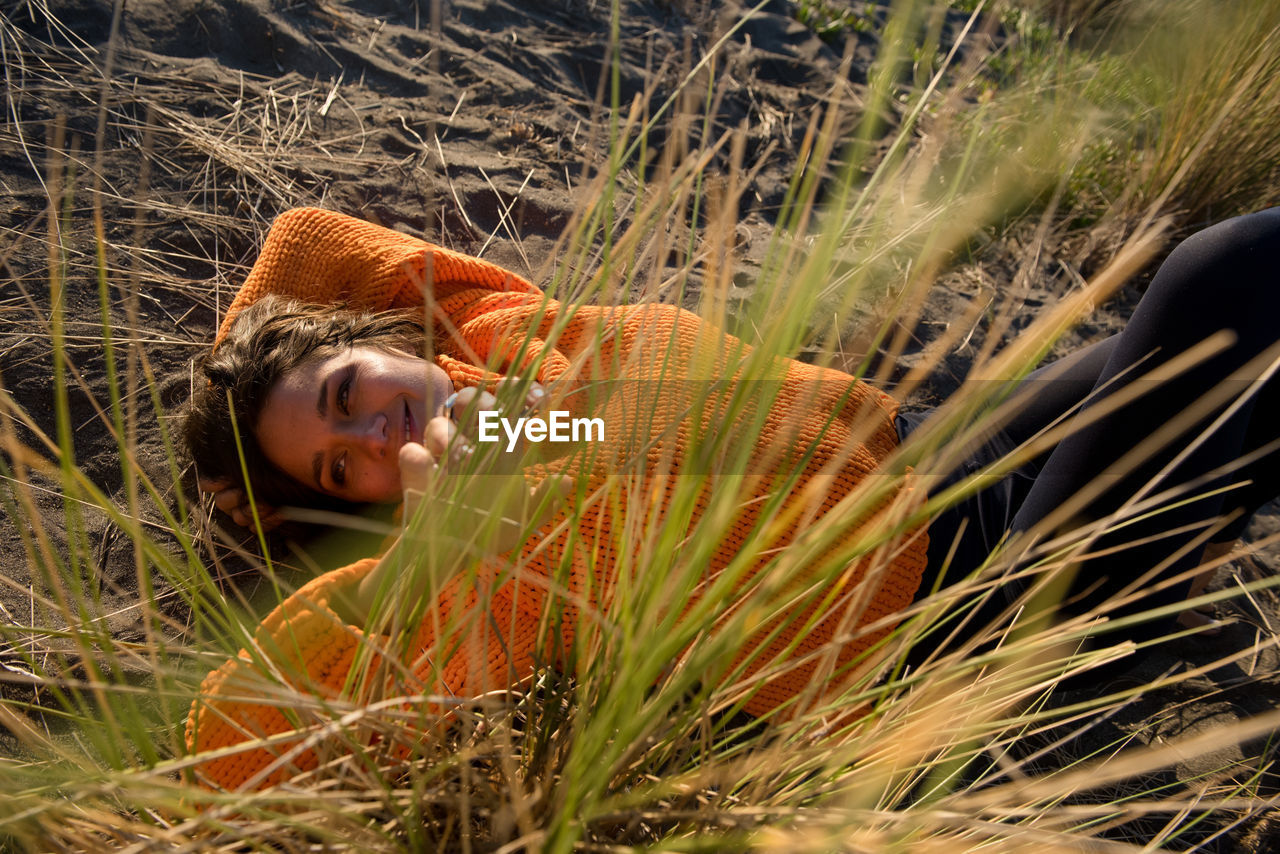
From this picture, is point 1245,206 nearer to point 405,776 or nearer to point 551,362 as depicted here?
point 551,362

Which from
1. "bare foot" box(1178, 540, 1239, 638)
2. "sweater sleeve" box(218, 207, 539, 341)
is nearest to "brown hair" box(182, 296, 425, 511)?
"sweater sleeve" box(218, 207, 539, 341)

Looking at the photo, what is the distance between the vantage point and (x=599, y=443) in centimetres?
90

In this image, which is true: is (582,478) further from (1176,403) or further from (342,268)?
(342,268)

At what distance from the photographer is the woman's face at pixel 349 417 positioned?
129cm

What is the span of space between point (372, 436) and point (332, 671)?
1.33 feet

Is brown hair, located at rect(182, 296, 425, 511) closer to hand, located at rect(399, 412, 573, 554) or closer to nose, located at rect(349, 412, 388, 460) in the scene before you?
nose, located at rect(349, 412, 388, 460)

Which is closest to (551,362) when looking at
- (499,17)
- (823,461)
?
(823,461)

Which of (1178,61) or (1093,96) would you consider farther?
(1093,96)

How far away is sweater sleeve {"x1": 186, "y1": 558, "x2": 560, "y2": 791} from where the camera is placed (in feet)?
2.13

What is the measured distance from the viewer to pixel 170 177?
1.82 m

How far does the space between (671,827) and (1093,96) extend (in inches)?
103

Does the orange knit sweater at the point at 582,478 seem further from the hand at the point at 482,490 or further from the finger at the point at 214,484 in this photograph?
the finger at the point at 214,484

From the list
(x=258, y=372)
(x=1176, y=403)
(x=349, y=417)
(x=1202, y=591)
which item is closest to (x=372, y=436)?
(x=349, y=417)

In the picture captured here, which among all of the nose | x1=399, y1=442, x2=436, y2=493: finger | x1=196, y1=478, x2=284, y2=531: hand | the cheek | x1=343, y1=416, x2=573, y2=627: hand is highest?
x1=343, y1=416, x2=573, y2=627: hand
